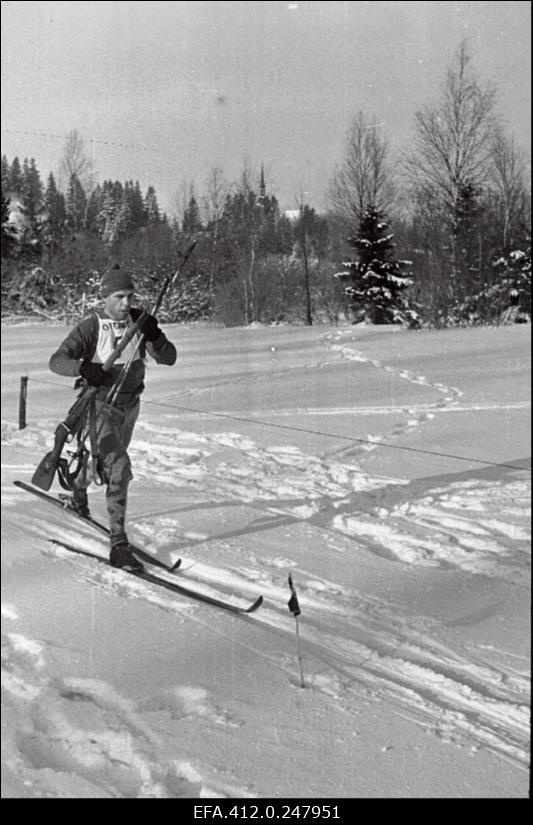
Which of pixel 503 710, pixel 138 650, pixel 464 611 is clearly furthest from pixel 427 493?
pixel 138 650

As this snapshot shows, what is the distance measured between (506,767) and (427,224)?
12.5 ft

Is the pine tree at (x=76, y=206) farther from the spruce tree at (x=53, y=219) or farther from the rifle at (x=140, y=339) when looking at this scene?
the rifle at (x=140, y=339)

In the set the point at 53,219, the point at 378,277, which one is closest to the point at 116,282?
the point at 53,219

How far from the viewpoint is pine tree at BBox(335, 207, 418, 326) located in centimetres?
112

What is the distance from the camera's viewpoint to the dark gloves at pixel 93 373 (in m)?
0.73

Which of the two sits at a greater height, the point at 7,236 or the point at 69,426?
the point at 7,236

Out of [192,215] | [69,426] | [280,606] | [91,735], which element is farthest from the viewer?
[280,606]

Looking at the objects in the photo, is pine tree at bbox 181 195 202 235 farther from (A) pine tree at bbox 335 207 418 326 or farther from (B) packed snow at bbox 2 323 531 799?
(A) pine tree at bbox 335 207 418 326

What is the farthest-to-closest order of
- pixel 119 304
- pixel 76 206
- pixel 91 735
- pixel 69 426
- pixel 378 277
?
pixel 91 735 < pixel 378 277 < pixel 76 206 < pixel 69 426 < pixel 119 304

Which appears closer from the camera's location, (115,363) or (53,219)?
(115,363)

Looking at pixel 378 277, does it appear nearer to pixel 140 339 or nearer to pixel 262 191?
pixel 262 191

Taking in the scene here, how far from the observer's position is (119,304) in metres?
0.69

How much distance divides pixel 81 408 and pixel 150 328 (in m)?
0.14
